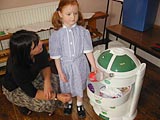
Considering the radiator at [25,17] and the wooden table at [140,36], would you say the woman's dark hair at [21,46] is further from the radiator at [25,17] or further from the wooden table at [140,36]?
the radiator at [25,17]

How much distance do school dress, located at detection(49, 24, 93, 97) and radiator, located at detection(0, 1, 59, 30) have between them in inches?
39.2

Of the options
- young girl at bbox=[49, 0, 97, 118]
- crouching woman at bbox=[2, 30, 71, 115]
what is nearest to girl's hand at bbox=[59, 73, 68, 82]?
young girl at bbox=[49, 0, 97, 118]

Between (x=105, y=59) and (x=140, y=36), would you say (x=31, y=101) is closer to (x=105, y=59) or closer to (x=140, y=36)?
(x=105, y=59)

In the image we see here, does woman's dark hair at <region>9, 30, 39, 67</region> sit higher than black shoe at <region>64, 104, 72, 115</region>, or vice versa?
woman's dark hair at <region>9, 30, 39, 67</region>

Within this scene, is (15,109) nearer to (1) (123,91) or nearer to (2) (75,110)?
(2) (75,110)

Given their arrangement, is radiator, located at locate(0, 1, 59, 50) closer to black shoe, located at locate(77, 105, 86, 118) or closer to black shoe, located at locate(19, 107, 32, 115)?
black shoe, located at locate(19, 107, 32, 115)

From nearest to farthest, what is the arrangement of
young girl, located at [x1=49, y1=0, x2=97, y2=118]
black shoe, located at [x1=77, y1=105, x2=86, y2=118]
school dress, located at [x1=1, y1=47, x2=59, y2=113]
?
1. young girl, located at [x1=49, y1=0, x2=97, y2=118]
2. school dress, located at [x1=1, y1=47, x2=59, y2=113]
3. black shoe, located at [x1=77, y1=105, x2=86, y2=118]

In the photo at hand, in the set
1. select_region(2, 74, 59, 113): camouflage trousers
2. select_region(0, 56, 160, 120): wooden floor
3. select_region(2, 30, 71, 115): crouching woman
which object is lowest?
select_region(0, 56, 160, 120): wooden floor

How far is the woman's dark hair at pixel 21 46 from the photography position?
1243 millimetres

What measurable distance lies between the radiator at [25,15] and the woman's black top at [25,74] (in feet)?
2.75

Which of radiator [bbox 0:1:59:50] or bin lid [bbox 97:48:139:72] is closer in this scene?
Answer: bin lid [bbox 97:48:139:72]

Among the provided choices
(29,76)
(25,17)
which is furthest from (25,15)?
(29,76)

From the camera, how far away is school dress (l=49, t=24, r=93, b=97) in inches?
51.9

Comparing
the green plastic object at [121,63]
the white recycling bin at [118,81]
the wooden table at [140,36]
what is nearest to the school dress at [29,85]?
the white recycling bin at [118,81]
